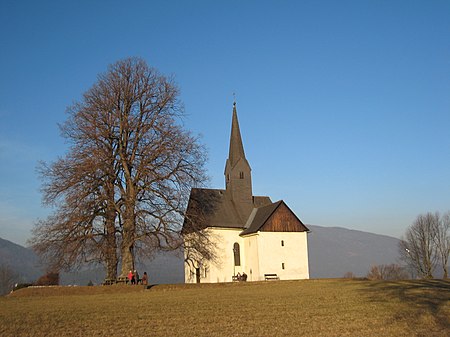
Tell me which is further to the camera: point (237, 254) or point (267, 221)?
point (237, 254)

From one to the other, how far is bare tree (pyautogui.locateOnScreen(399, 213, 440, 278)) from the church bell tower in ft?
97.0

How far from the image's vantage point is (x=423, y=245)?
75.0m

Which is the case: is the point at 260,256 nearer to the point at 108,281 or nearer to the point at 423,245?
the point at 108,281

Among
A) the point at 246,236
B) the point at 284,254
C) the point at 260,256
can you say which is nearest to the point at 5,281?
the point at 246,236

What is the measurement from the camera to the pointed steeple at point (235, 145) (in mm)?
56750

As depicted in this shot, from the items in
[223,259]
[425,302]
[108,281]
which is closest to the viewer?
[425,302]

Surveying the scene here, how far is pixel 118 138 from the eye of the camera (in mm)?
39281

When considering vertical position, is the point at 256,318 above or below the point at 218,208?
below

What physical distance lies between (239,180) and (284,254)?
984cm

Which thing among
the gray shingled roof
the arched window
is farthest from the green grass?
the arched window

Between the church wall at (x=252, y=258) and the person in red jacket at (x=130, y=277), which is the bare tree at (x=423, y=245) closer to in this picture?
the church wall at (x=252, y=258)

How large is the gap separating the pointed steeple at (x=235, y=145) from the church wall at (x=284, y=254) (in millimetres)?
9773

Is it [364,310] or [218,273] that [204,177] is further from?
[364,310]

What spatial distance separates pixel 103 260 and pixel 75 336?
956 inches
